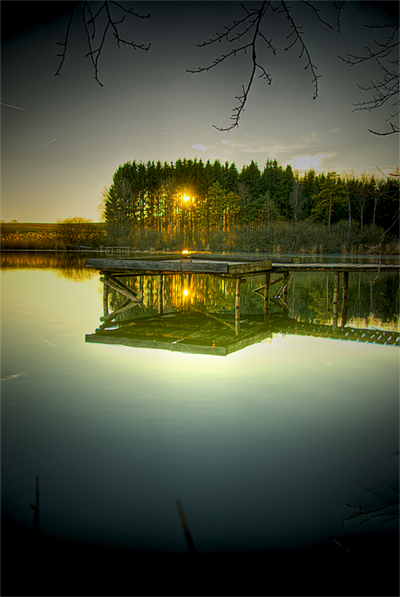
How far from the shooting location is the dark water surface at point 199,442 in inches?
127

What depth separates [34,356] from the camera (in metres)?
8.02

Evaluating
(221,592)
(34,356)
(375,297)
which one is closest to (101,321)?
(34,356)

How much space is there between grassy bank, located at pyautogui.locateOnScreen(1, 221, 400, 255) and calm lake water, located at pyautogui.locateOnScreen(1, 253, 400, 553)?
32168 millimetres

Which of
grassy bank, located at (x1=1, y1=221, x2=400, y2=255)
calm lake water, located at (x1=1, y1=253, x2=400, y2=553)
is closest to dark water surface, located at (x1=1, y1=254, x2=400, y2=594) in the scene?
calm lake water, located at (x1=1, y1=253, x2=400, y2=553)

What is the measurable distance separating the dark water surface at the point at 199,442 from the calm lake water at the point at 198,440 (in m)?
0.01

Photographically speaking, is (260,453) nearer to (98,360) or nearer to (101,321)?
(98,360)

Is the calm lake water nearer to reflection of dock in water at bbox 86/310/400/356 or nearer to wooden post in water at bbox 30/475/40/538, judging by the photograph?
wooden post in water at bbox 30/475/40/538

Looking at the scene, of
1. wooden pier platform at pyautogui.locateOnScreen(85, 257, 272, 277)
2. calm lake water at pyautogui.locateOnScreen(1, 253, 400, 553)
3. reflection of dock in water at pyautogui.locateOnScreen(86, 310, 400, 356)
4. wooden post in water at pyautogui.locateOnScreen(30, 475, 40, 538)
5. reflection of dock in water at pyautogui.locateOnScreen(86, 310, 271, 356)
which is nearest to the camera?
wooden post in water at pyautogui.locateOnScreen(30, 475, 40, 538)

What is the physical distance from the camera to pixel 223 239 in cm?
4288

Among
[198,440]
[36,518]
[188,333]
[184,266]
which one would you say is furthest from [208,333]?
[36,518]

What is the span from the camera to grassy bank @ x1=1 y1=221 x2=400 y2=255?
132ft

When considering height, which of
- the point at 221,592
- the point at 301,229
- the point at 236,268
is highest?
the point at 301,229

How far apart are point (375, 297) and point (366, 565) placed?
15.9m

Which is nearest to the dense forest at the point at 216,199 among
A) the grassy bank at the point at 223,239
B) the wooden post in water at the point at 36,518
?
the grassy bank at the point at 223,239
